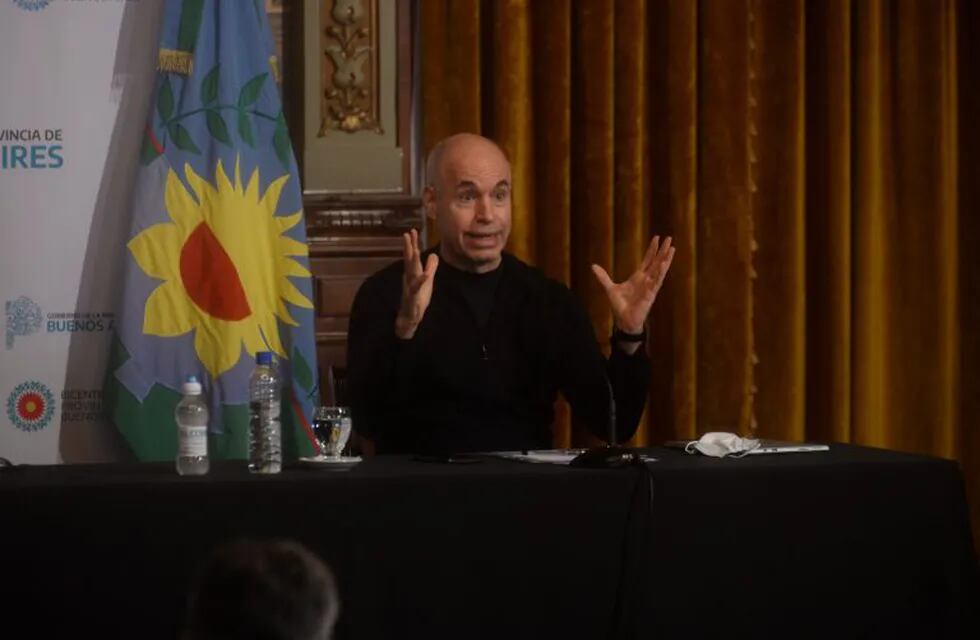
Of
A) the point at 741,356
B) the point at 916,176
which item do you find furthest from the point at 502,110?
the point at 916,176

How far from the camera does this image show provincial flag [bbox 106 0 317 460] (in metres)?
3.64

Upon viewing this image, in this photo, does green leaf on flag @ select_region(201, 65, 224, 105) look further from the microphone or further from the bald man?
the microphone

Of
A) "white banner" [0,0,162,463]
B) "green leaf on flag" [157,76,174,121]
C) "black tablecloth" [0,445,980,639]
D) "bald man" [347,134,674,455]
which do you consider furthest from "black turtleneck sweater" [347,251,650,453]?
"white banner" [0,0,162,463]

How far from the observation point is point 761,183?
405cm

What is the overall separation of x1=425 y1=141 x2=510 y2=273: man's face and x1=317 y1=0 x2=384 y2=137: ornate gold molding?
0.64 metres

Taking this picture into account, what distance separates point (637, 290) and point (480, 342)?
1.27 ft

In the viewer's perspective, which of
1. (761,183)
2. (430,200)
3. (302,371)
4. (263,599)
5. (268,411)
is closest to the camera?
(263,599)

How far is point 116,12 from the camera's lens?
3805mm

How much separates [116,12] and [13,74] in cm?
32

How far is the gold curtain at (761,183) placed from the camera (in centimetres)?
390

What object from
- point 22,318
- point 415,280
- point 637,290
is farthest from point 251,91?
point 637,290

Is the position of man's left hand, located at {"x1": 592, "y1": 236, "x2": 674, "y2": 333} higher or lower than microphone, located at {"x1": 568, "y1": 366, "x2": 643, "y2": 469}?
higher

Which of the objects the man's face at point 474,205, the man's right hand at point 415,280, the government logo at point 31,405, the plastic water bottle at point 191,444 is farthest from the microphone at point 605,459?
the government logo at point 31,405

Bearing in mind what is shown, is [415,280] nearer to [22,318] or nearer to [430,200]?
[430,200]
